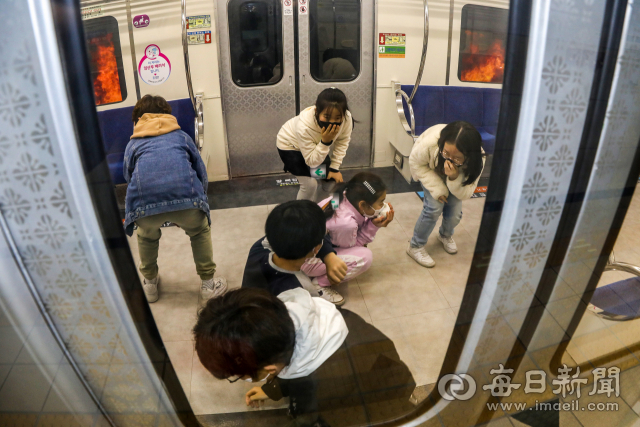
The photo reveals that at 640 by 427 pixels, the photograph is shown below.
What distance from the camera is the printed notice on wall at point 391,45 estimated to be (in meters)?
1.75

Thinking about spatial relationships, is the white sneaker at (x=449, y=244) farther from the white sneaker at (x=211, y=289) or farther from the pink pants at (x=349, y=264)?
the white sneaker at (x=211, y=289)

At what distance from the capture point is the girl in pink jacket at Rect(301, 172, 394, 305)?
148cm

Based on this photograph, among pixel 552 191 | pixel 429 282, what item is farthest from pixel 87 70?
pixel 429 282

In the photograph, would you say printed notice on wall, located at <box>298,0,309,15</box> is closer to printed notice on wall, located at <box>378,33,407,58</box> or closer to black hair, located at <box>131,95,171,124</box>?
printed notice on wall, located at <box>378,33,407,58</box>

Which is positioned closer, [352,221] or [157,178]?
[157,178]

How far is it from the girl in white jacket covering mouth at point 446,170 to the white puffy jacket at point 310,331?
601 millimetres

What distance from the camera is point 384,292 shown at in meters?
1.67

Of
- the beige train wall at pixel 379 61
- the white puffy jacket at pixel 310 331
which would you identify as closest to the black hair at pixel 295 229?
the white puffy jacket at pixel 310 331

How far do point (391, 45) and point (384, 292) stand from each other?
1080 millimetres

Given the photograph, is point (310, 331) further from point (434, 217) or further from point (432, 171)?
point (434, 217)

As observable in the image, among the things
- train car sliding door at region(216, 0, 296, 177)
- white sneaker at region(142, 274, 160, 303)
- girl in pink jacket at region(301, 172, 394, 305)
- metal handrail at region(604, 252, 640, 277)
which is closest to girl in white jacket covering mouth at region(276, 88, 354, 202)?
girl in pink jacket at region(301, 172, 394, 305)

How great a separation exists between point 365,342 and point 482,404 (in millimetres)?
417

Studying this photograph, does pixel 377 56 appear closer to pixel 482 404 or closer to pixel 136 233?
pixel 136 233

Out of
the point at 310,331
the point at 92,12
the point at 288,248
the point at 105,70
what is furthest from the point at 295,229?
the point at 92,12
